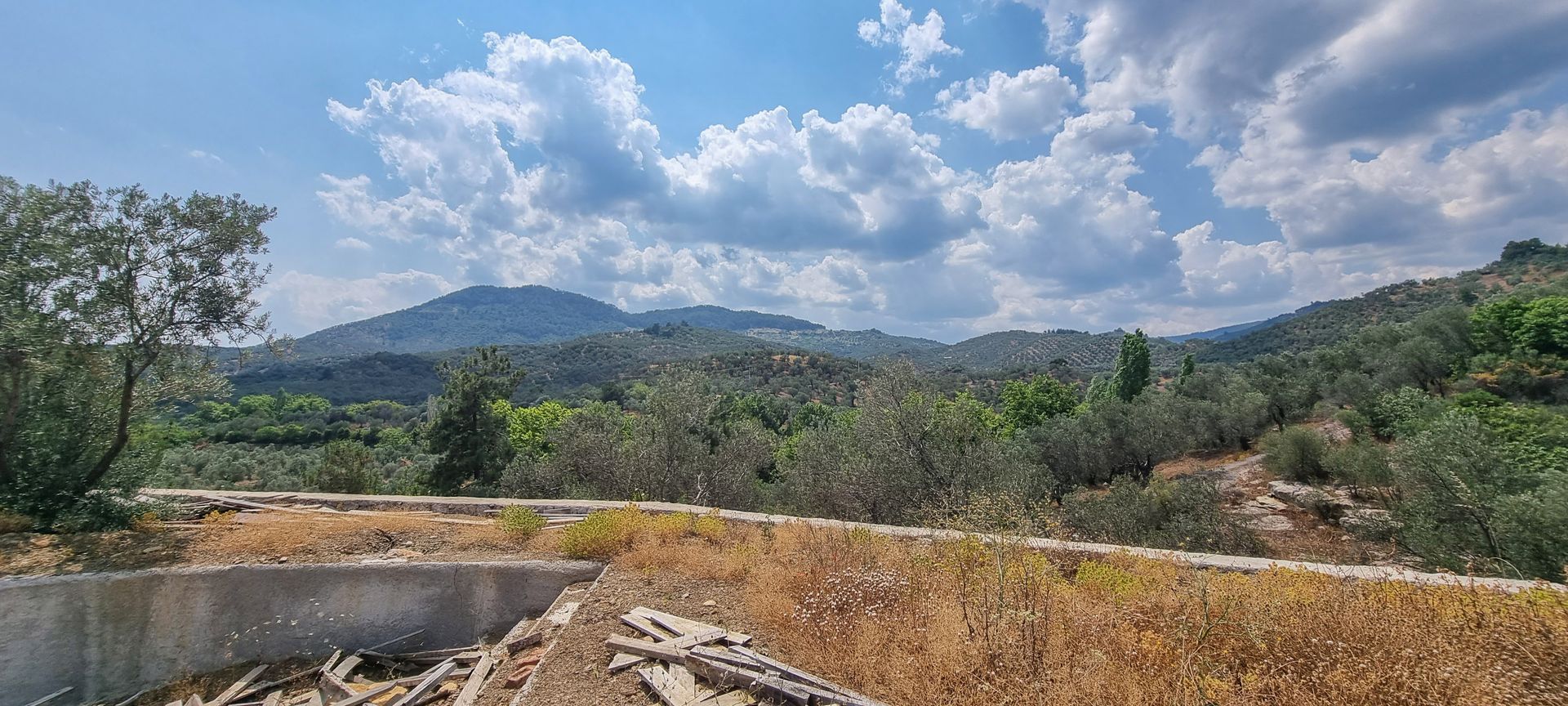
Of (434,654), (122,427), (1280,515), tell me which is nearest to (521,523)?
(434,654)

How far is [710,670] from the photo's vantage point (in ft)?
15.1

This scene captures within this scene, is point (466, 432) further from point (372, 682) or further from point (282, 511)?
point (372, 682)

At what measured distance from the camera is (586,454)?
15742 mm

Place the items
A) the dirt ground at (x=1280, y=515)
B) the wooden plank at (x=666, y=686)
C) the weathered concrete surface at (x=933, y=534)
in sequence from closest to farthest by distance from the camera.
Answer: the wooden plank at (x=666, y=686)
the weathered concrete surface at (x=933, y=534)
the dirt ground at (x=1280, y=515)

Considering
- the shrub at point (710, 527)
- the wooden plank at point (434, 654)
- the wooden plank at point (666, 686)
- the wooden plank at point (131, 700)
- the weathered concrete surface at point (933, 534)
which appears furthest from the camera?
the shrub at point (710, 527)

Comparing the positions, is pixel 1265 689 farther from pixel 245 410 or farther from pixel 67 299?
pixel 245 410

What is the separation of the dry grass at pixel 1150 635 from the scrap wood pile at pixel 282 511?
5.00 metres

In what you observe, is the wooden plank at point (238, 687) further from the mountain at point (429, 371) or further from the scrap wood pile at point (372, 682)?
the mountain at point (429, 371)

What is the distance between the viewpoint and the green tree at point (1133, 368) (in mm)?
36531

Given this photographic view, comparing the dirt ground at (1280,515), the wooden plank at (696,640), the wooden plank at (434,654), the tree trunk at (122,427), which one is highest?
the tree trunk at (122,427)

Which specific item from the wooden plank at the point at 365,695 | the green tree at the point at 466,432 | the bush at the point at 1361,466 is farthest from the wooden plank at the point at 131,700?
the bush at the point at 1361,466

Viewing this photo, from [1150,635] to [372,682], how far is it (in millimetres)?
8069

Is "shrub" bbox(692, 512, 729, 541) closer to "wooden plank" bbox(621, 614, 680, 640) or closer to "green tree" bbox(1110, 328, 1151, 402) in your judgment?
"wooden plank" bbox(621, 614, 680, 640)

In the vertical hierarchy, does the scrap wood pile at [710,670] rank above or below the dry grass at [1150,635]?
below
